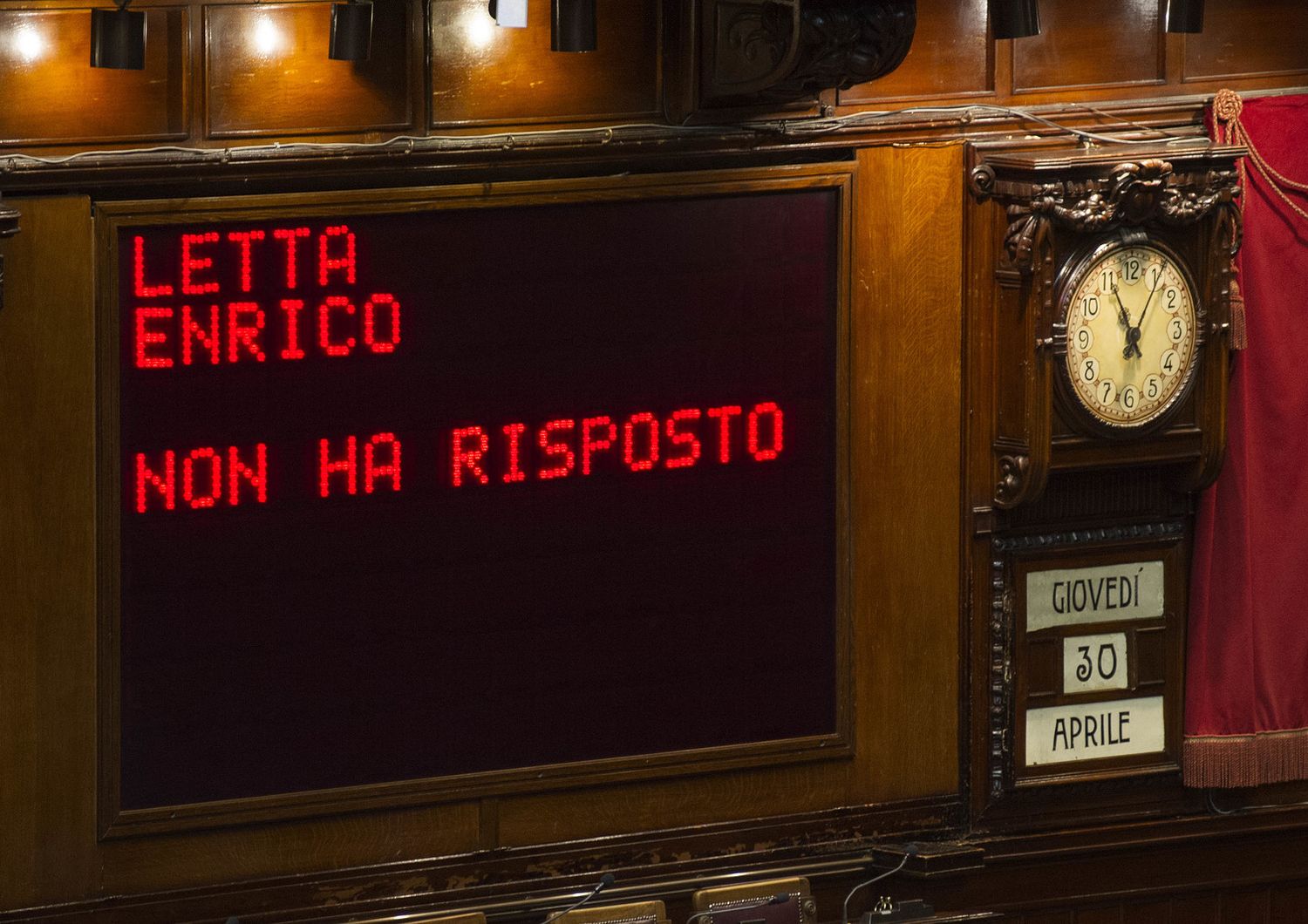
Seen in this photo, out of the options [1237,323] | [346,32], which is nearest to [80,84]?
[346,32]

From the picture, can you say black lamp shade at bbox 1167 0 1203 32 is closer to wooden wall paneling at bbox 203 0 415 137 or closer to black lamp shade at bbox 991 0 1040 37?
black lamp shade at bbox 991 0 1040 37

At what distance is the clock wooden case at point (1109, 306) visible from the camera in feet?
24.3

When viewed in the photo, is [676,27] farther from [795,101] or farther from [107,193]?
[107,193]

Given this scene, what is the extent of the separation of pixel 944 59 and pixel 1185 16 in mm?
722

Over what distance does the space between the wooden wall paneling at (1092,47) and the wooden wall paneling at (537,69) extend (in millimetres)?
1210

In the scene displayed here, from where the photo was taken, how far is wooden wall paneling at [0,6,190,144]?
258 inches

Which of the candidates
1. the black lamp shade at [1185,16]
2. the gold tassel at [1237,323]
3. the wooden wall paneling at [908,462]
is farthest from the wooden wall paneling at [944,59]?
the gold tassel at [1237,323]

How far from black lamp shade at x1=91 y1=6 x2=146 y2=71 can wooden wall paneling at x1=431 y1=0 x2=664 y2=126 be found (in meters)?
0.88

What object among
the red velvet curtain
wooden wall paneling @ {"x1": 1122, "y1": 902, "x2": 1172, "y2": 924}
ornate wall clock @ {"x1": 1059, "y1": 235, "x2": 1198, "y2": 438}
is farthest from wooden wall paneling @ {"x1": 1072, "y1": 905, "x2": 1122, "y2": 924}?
ornate wall clock @ {"x1": 1059, "y1": 235, "x2": 1198, "y2": 438}

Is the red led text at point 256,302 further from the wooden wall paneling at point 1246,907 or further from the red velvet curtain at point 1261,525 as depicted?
the wooden wall paneling at point 1246,907

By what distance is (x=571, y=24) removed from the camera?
6.80 m

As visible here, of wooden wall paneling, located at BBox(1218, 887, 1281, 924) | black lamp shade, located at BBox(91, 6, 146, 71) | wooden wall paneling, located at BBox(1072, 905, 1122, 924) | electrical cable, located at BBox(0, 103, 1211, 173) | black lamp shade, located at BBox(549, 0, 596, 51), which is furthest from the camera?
wooden wall paneling, located at BBox(1218, 887, 1281, 924)

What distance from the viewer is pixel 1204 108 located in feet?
25.5

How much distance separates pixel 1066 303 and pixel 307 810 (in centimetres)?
268
